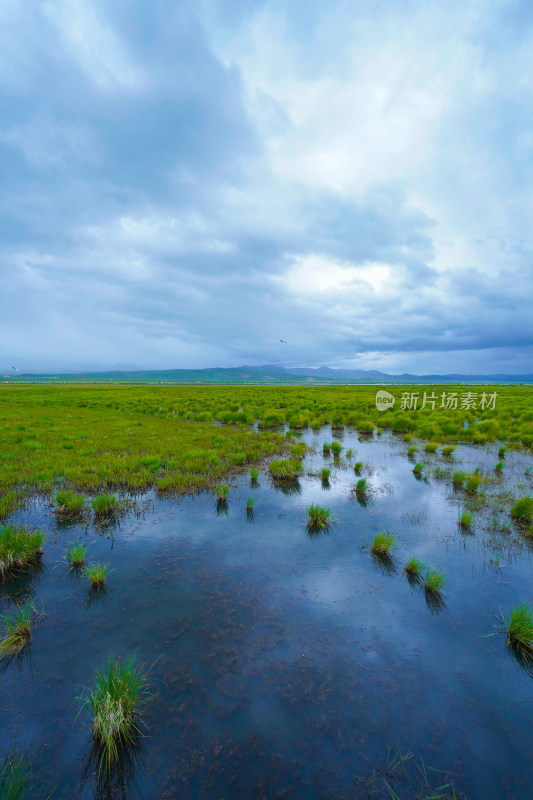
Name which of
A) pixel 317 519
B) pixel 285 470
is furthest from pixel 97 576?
pixel 285 470

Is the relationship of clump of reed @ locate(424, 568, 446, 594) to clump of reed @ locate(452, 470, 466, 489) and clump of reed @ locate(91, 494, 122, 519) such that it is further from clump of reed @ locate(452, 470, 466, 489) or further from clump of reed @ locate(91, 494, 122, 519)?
clump of reed @ locate(91, 494, 122, 519)

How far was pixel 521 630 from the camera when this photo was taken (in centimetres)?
540

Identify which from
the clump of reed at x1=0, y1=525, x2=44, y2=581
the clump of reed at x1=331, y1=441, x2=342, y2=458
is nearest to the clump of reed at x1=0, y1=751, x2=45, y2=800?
the clump of reed at x1=0, y1=525, x2=44, y2=581

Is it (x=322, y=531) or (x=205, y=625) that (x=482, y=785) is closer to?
(x=205, y=625)

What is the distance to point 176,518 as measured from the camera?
382 inches

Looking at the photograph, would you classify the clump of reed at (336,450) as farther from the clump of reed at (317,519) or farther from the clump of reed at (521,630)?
the clump of reed at (521,630)

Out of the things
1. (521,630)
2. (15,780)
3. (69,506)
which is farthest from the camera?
(69,506)

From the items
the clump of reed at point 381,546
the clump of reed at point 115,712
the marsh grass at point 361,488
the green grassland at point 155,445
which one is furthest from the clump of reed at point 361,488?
the clump of reed at point 115,712

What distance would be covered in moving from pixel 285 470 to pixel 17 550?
9.14 meters

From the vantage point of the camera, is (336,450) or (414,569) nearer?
(414,569)

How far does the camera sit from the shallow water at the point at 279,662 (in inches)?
146

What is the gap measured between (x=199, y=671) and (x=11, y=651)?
2988 millimetres

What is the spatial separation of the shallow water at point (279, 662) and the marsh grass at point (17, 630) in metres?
0.20

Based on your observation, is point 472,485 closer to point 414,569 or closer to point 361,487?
point 361,487
